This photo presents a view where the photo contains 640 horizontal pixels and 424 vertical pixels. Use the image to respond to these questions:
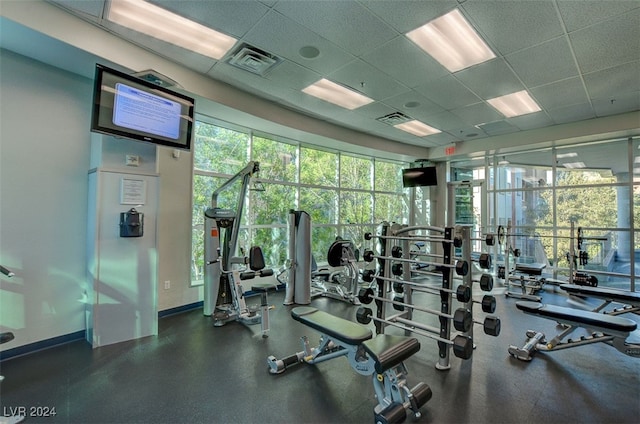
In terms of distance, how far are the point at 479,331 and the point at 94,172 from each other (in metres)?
4.79

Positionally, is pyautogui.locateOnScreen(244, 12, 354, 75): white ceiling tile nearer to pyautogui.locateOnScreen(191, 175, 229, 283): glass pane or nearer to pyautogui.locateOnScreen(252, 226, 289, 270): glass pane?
pyautogui.locateOnScreen(191, 175, 229, 283): glass pane

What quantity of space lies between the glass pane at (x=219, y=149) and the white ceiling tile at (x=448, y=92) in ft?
10.1

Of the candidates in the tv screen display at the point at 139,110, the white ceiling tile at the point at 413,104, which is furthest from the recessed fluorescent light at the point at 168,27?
the white ceiling tile at the point at 413,104

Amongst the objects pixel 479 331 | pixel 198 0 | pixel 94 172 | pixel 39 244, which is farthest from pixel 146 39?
pixel 479 331

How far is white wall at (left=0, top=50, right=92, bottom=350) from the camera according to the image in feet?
9.03

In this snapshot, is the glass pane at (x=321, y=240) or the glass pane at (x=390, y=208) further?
the glass pane at (x=390, y=208)

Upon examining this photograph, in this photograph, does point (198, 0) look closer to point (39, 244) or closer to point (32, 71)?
point (32, 71)

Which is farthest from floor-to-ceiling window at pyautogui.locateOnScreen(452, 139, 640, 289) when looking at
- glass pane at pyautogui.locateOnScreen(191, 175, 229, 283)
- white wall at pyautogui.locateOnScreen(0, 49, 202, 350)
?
white wall at pyautogui.locateOnScreen(0, 49, 202, 350)

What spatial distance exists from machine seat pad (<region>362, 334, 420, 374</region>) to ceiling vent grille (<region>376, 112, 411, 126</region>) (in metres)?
4.24

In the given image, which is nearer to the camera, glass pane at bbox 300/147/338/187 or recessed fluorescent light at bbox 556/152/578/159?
recessed fluorescent light at bbox 556/152/578/159

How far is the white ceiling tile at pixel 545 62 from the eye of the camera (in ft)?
10.3

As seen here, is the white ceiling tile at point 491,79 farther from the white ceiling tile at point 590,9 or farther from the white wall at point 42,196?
the white wall at point 42,196

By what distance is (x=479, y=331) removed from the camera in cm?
355

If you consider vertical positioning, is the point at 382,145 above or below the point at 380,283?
above
